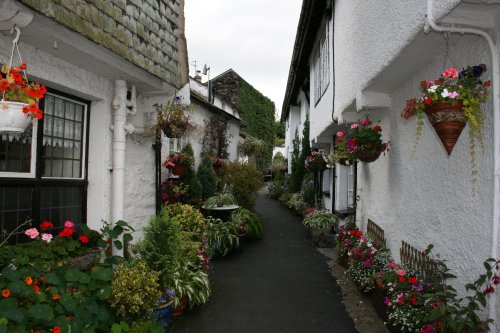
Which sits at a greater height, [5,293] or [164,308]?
[5,293]

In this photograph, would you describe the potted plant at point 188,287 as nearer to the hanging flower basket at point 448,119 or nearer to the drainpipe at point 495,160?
the drainpipe at point 495,160

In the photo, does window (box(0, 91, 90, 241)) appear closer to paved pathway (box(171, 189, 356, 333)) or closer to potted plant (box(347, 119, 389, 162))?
paved pathway (box(171, 189, 356, 333))

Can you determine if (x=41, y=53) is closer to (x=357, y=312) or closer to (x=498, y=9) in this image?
(x=498, y=9)

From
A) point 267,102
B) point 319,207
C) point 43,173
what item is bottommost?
point 319,207

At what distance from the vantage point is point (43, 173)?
413cm

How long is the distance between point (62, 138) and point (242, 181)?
7789mm

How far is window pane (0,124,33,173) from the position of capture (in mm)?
3637

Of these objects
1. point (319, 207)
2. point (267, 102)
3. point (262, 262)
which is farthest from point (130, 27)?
point (267, 102)

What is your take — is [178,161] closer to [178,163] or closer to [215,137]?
[178,163]

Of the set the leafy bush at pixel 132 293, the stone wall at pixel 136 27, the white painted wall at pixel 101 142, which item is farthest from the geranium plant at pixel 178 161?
the leafy bush at pixel 132 293

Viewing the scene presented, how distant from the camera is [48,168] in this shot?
4.22 m

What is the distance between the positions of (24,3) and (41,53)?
98 centimetres

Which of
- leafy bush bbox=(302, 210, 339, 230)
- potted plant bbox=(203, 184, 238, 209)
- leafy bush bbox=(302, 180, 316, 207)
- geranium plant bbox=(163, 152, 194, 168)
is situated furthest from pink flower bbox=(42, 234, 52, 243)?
leafy bush bbox=(302, 180, 316, 207)

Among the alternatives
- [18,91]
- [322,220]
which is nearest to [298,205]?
[322,220]
